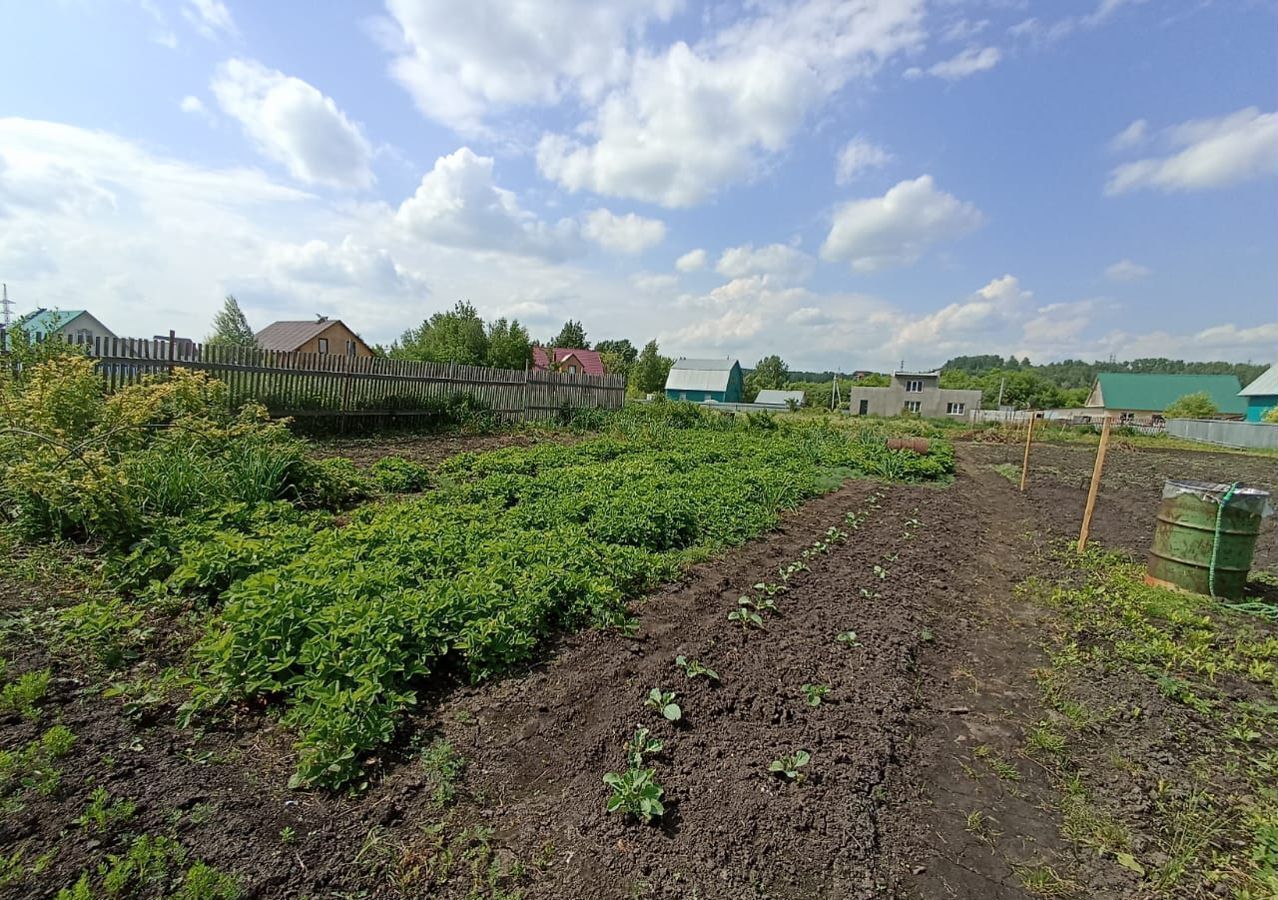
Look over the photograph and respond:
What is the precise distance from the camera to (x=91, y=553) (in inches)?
165

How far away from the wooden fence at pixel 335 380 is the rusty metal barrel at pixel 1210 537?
1346 centimetres

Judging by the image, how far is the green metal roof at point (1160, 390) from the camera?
58219mm

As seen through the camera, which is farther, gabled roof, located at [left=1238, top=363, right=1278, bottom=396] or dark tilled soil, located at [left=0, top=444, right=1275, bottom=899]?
gabled roof, located at [left=1238, top=363, right=1278, bottom=396]

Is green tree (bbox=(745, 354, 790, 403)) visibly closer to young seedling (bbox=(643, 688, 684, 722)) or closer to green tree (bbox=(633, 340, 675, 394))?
green tree (bbox=(633, 340, 675, 394))

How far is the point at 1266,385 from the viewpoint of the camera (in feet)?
132

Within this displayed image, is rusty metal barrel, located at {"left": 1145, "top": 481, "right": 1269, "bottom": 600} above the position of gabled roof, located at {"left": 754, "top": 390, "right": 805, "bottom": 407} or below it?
below

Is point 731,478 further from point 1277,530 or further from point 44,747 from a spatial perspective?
point 1277,530

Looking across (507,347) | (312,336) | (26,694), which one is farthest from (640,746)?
(312,336)

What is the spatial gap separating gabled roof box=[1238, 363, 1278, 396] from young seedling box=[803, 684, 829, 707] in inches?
2261

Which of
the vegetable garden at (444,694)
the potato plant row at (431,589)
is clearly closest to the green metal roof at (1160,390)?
the potato plant row at (431,589)

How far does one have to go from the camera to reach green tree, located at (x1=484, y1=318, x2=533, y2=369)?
31.9 m

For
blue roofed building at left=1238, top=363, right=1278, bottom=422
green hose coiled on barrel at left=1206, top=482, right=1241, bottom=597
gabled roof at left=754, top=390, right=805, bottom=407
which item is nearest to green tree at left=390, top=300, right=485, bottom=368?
green hose coiled on barrel at left=1206, top=482, right=1241, bottom=597

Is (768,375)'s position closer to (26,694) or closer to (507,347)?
(507,347)

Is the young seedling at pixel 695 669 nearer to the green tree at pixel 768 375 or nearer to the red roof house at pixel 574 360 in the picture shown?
the red roof house at pixel 574 360
